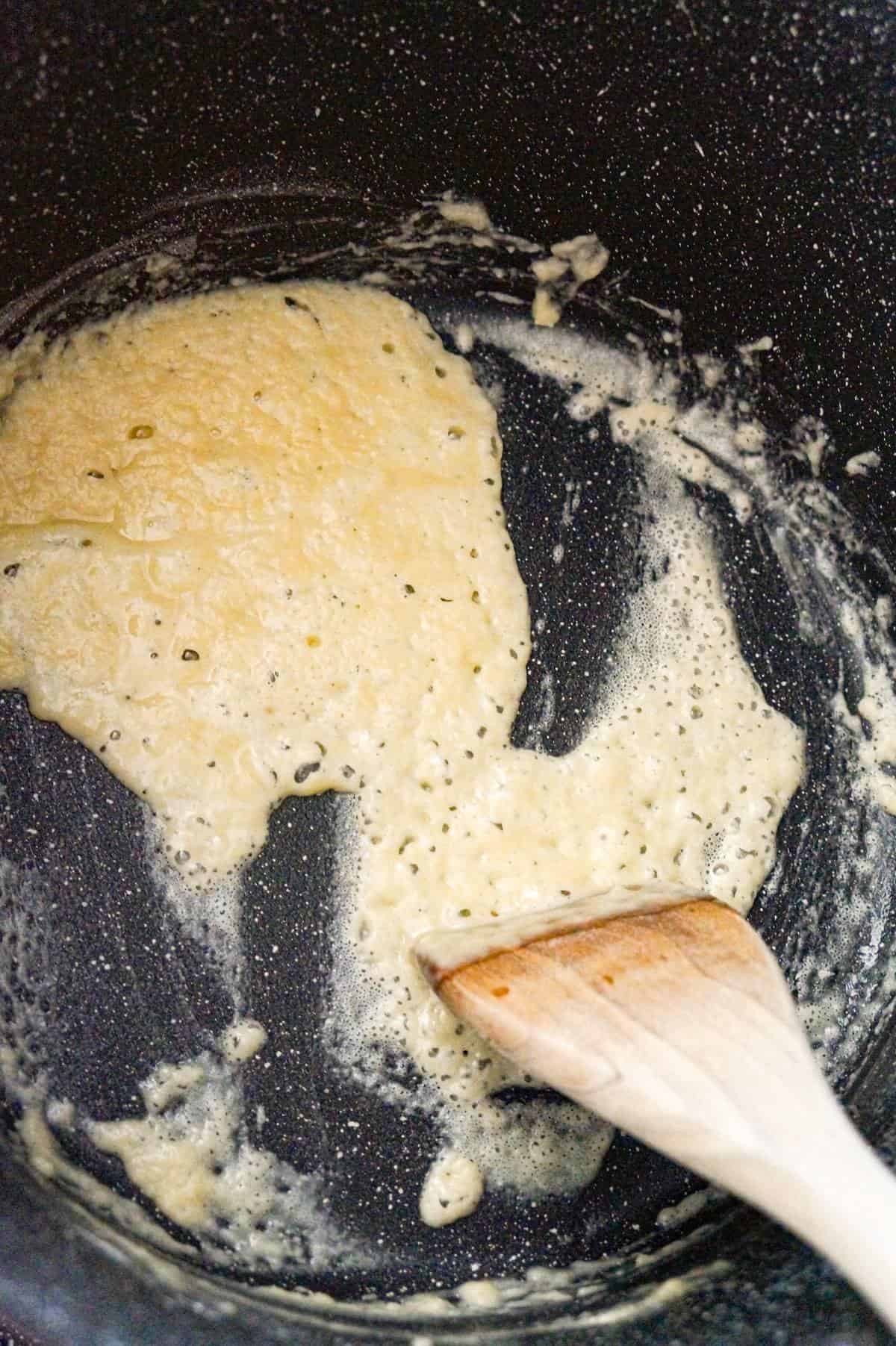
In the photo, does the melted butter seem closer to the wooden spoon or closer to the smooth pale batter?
the smooth pale batter

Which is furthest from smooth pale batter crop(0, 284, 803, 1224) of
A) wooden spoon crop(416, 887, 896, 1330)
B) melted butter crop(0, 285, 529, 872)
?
wooden spoon crop(416, 887, 896, 1330)

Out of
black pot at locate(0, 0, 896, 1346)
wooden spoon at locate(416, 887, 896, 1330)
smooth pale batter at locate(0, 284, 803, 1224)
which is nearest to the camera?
wooden spoon at locate(416, 887, 896, 1330)

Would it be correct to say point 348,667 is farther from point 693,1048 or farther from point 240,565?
point 693,1048

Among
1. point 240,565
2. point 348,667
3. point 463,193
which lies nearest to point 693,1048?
point 348,667

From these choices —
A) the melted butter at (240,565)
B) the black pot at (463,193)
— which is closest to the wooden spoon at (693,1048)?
the black pot at (463,193)

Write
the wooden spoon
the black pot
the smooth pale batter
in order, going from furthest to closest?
the smooth pale batter
the black pot
the wooden spoon

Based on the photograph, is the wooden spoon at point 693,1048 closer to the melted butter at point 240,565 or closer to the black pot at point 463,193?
the black pot at point 463,193
